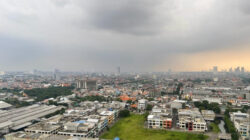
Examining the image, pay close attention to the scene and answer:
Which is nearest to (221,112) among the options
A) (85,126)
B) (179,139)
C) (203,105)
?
(203,105)

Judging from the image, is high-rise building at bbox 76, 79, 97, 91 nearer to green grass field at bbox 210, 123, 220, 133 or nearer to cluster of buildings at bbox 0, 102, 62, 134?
cluster of buildings at bbox 0, 102, 62, 134

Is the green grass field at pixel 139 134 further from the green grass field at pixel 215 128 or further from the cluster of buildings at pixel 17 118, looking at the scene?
the cluster of buildings at pixel 17 118

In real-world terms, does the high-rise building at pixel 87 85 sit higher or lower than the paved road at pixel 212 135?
higher

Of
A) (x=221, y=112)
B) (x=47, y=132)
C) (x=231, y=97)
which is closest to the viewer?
(x=47, y=132)

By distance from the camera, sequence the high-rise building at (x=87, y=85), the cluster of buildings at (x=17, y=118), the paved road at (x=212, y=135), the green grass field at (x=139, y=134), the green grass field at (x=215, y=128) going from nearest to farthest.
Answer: the paved road at (x=212, y=135), the green grass field at (x=139, y=134), the cluster of buildings at (x=17, y=118), the green grass field at (x=215, y=128), the high-rise building at (x=87, y=85)

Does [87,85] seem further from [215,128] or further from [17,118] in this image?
[215,128]

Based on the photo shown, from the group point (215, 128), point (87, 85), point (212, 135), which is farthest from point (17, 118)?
point (87, 85)

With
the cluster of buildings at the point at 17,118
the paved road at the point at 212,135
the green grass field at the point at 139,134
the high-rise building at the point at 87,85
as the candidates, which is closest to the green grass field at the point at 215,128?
the paved road at the point at 212,135

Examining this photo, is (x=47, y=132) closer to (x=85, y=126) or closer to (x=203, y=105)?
(x=85, y=126)

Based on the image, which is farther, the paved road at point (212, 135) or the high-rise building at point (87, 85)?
the high-rise building at point (87, 85)

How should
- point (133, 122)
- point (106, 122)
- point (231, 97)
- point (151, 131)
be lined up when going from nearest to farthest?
point (151, 131) → point (106, 122) → point (133, 122) → point (231, 97)

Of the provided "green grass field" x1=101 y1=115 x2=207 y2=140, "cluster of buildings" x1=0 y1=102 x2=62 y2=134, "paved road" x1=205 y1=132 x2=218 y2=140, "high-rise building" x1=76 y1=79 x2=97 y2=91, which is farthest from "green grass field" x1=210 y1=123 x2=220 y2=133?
"high-rise building" x1=76 y1=79 x2=97 y2=91
